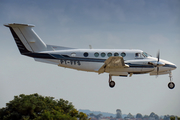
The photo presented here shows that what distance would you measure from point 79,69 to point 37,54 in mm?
4891

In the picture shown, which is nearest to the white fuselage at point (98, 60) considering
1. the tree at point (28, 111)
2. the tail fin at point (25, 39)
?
the tail fin at point (25, 39)

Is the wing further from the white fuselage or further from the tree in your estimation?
the tree

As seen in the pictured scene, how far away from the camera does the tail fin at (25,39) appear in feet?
105

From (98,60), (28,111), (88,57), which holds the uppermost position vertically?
(88,57)

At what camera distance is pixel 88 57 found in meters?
31.3

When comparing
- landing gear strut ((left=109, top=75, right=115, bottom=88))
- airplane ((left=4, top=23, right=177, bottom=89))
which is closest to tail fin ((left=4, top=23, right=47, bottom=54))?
airplane ((left=4, top=23, right=177, bottom=89))

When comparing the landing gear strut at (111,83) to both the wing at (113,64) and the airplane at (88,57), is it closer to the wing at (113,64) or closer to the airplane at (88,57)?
the airplane at (88,57)

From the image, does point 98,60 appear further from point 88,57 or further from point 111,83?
point 111,83

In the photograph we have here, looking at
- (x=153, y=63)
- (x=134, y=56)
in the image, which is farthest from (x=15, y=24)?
(x=153, y=63)

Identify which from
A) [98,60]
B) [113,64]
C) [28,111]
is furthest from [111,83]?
[28,111]

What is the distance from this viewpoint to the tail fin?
3189 cm

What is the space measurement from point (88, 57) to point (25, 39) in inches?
289

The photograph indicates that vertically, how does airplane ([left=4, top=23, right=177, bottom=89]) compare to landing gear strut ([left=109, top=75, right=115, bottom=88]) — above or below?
above

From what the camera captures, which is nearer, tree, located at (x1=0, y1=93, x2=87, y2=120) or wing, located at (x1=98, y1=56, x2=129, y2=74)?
wing, located at (x1=98, y1=56, x2=129, y2=74)
